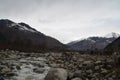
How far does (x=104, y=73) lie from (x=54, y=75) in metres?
2.87

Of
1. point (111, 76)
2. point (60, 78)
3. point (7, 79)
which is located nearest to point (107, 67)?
point (111, 76)

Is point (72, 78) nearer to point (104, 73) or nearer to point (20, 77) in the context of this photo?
point (104, 73)

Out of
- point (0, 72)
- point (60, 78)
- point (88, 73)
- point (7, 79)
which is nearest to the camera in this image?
point (60, 78)

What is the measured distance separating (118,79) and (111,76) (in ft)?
2.69

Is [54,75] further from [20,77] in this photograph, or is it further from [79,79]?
[20,77]

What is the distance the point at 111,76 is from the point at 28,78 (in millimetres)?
5698

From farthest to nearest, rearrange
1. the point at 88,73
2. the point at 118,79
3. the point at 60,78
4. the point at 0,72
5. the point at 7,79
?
the point at 0,72, the point at 7,79, the point at 88,73, the point at 60,78, the point at 118,79

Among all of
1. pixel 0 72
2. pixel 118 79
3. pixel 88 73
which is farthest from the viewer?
pixel 0 72

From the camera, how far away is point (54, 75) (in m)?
14.3

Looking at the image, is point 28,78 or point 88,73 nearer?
point 88,73

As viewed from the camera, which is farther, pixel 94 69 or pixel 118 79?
pixel 94 69

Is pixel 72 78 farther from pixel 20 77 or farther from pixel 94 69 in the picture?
pixel 20 77

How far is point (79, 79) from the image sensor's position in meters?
14.2

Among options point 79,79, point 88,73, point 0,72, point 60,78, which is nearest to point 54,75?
point 60,78
